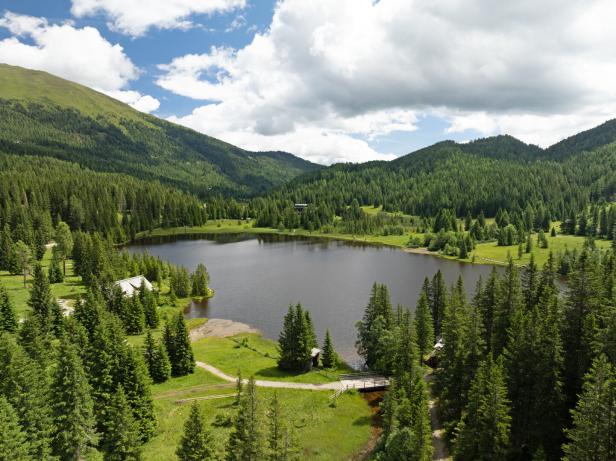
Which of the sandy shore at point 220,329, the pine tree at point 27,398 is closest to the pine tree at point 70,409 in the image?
the pine tree at point 27,398

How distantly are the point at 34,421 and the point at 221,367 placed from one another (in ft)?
104

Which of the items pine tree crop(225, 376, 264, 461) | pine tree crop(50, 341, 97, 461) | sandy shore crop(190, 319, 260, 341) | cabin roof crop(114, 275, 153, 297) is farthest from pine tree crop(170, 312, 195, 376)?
pine tree crop(225, 376, 264, 461)

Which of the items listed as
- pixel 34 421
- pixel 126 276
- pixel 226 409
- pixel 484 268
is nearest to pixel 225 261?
pixel 126 276

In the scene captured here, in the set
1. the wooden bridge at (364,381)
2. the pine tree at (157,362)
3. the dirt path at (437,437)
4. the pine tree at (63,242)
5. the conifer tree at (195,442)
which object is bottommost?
the dirt path at (437,437)

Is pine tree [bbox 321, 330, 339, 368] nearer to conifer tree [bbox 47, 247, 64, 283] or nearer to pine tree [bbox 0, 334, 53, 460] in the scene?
pine tree [bbox 0, 334, 53, 460]

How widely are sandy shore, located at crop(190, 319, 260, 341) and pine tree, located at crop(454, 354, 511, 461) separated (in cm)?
5606

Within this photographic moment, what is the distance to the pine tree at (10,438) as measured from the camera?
32000 mm

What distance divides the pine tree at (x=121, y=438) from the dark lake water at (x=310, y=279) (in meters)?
41.4

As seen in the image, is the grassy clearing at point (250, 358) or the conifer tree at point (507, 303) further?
the grassy clearing at point (250, 358)

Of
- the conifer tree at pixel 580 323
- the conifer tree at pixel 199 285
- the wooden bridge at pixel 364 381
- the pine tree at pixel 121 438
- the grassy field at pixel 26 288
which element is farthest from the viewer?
the conifer tree at pixel 199 285

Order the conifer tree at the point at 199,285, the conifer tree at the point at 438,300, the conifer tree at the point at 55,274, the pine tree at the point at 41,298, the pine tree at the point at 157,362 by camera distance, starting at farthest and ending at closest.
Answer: the conifer tree at the point at 199,285 < the conifer tree at the point at 55,274 < the conifer tree at the point at 438,300 < the pine tree at the point at 41,298 < the pine tree at the point at 157,362

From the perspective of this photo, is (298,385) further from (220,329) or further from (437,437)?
(220,329)

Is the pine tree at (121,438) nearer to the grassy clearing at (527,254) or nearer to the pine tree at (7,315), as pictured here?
the pine tree at (7,315)

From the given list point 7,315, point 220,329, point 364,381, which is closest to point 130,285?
point 220,329
